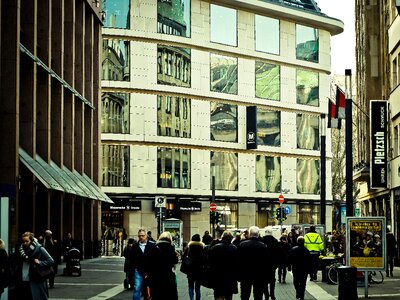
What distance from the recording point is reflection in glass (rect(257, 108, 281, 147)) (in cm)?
8262

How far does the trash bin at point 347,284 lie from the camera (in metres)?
24.4

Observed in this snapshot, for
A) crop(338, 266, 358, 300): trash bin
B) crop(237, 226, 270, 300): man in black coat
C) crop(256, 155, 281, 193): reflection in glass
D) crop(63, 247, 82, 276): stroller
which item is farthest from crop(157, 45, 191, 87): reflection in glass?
crop(237, 226, 270, 300): man in black coat

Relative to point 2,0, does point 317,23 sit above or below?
above

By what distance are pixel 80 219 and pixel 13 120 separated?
64.0 ft

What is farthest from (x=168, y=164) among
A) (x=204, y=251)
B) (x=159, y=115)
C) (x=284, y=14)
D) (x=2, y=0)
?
(x=204, y=251)

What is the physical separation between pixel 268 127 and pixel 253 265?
6173 centimetres

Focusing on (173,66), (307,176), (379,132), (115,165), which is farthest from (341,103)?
(307,176)

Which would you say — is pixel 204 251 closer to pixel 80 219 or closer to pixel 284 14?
pixel 80 219

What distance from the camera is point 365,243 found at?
2934cm

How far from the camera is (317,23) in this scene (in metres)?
86.9

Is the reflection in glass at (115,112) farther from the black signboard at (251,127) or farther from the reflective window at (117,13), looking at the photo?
the black signboard at (251,127)

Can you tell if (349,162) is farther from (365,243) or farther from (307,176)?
(307,176)

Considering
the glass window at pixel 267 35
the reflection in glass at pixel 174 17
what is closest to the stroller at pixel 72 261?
the reflection in glass at pixel 174 17

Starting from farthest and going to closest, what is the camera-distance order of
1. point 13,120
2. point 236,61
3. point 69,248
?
point 236,61 < point 69,248 < point 13,120
